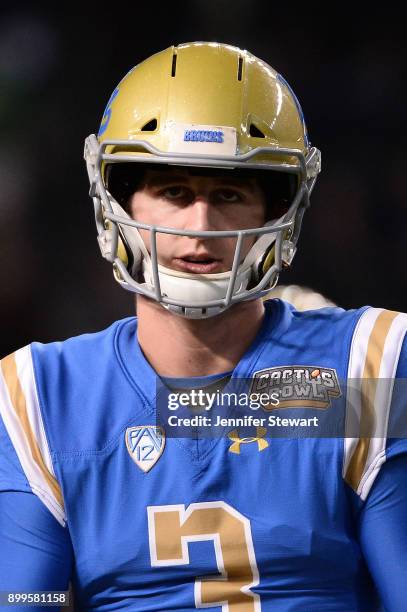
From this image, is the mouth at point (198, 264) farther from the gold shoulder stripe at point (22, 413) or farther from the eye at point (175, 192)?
the gold shoulder stripe at point (22, 413)

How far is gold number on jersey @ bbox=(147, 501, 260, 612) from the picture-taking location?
1.30 metres

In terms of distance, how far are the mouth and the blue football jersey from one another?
6.2 inches

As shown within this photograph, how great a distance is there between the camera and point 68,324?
2219 millimetres

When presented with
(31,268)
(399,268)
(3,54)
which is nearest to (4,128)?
(3,54)

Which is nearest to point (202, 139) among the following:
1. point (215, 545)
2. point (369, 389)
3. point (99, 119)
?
point (369, 389)

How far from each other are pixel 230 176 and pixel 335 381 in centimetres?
30

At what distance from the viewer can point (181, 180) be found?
1.37m

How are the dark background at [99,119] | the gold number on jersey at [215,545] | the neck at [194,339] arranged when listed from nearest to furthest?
the gold number on jersey at [215,545]
the neck at [194,339]
the dark background at [99,119]

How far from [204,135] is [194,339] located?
0.27 metres

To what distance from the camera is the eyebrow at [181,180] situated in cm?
137

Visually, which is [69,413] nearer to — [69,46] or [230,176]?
[230,176]

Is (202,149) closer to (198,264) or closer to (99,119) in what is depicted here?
(198,264)

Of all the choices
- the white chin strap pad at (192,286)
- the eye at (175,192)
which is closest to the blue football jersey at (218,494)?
the white chin strap pad at (192,286)

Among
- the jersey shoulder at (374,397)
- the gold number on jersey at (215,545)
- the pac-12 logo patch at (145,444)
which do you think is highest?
the jersey shoulder at (374,397)
